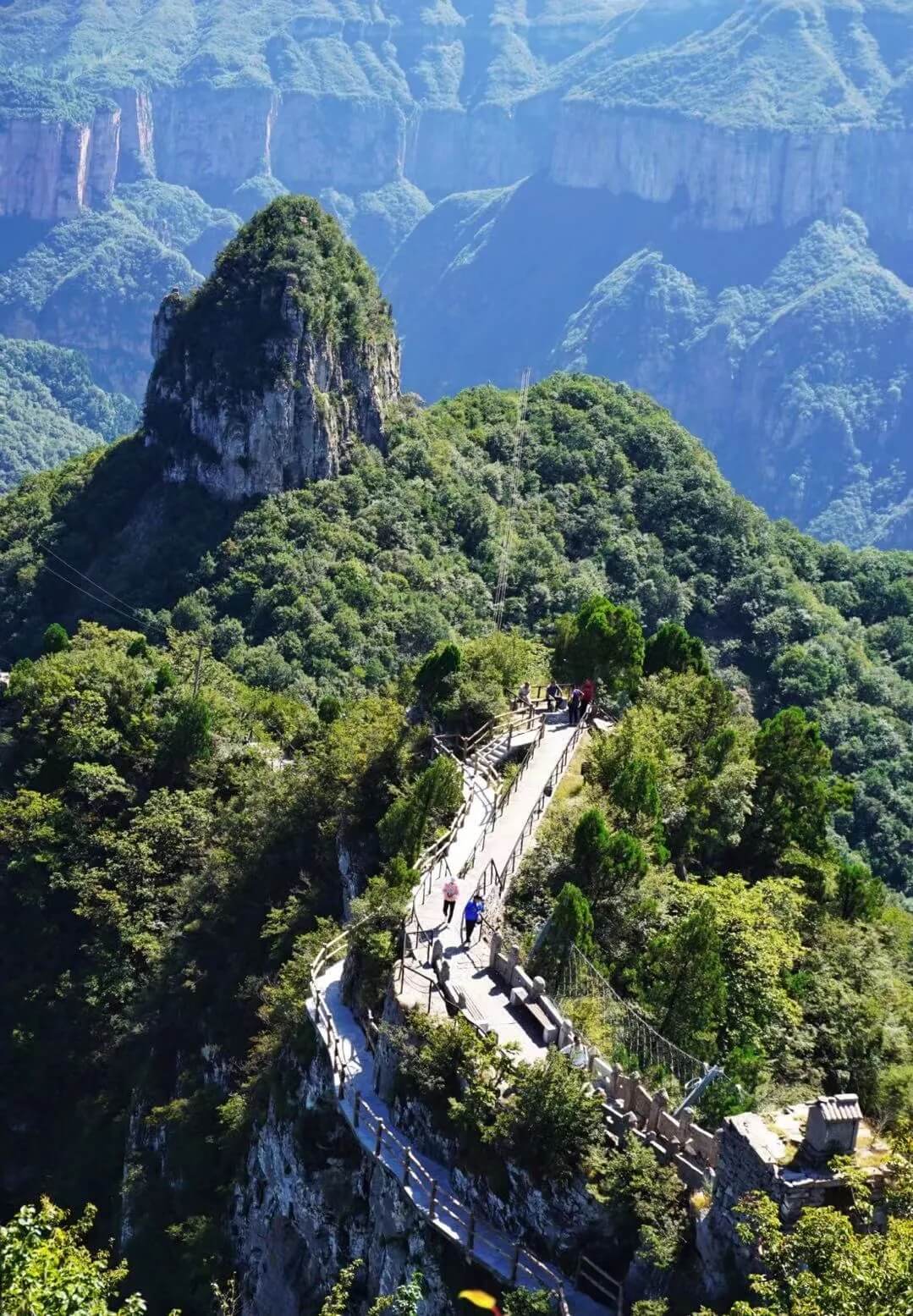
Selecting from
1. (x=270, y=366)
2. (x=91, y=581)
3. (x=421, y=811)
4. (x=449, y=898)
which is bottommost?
(x=449, y=898)

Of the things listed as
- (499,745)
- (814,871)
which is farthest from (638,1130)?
(499,745)

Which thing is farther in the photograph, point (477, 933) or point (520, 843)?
point (520, 843)

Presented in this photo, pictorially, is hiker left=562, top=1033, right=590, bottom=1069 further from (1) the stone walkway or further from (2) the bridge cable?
(2) the bridge cable

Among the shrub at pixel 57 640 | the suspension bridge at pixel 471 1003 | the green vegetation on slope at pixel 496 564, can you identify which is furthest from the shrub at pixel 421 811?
the green vegetation on slope at pixel 496 564

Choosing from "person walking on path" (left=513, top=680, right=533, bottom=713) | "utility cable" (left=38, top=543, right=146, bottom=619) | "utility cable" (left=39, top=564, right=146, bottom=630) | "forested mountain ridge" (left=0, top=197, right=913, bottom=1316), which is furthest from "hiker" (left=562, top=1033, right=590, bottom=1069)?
"utility cable" (left=38, top=543, right=146, bottom=619)

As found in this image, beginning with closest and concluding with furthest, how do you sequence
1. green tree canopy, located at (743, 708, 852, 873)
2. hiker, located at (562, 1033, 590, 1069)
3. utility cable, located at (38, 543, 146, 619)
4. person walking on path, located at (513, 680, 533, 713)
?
hiker, located at (562, 1033, 590, 1069) → green tree canopy, located at (743, 708, 852, 873) → person walking on path, located at (513, 680, 533, 713) → utility cable, located at (38, 543, 146, 619)

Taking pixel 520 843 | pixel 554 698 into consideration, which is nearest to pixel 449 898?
pixel 520 843

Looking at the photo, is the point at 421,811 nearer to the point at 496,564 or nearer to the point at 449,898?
the point at 449,898

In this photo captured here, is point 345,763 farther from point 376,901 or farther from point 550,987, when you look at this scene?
point 550,987
